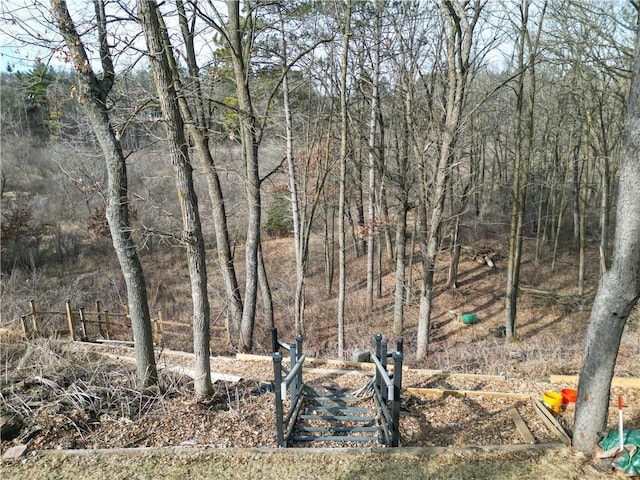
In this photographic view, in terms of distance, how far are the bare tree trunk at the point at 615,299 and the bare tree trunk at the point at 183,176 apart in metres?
4.26

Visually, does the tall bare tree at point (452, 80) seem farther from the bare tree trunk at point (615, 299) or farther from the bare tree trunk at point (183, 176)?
the bare tree trunk at point (183, 176)

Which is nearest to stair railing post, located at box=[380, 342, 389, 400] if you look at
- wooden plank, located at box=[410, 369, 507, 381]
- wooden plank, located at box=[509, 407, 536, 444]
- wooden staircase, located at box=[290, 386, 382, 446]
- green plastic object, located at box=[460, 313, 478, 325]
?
wooden staircase, located at box=[290, 386, 382, 446]

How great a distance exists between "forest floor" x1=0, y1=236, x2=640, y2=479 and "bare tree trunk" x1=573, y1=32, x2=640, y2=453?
392 millimetres

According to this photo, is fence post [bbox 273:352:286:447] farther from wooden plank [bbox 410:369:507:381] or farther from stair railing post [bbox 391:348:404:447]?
wooden plank [bbox 410:369:507:381]

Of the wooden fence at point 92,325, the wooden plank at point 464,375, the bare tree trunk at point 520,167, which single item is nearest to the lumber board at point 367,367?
the wooden plank at point 464,375

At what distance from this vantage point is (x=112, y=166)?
5.04m

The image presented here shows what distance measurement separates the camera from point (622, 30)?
11.0 metres

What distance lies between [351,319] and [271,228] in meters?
11.2

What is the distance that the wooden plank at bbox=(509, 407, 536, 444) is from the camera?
4.72 metres

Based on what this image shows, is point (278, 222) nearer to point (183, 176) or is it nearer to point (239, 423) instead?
point (183, 176)

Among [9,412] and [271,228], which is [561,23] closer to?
[9,412]

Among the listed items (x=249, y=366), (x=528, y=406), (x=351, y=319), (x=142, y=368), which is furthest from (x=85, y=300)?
(x=528, y=406)

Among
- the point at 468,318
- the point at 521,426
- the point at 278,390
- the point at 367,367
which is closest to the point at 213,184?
the point at 367,367

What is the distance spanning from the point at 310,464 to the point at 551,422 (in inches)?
120
